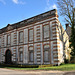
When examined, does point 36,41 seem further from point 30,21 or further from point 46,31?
point 30,21

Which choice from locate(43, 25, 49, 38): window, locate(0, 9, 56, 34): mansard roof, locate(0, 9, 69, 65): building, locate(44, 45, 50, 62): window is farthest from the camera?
locate(43, 25, 49, 38): window

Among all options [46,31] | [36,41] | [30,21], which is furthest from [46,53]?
[30,21]

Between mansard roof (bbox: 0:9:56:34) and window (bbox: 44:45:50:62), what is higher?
mansard roof (bbox: 0:9:56:34)

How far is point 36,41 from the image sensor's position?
75.3 ft

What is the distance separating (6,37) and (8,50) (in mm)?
3272

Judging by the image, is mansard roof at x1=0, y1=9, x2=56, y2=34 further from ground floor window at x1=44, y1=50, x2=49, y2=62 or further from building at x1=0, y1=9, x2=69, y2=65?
ground floor window at x1=44, y1=50, x2=49, y2=62

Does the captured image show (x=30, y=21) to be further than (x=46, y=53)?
Yes

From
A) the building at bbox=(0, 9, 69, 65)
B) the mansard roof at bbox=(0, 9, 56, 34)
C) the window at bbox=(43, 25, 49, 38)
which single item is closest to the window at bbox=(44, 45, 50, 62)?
the building at bbox=(0, 9, 69, 65)

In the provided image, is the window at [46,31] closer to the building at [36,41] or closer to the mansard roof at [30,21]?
the building at [36,41]

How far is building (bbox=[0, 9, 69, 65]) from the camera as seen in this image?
67.2 ft

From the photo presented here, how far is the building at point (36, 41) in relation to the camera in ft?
67.2

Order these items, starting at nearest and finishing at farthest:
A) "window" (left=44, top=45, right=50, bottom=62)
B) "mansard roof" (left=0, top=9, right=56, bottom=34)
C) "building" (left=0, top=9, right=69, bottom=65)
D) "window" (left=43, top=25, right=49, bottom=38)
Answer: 1. "building" (left=0, top=9, right=69, bottom=65)
2. "window" (left=44, top=45, right=50, bottom=62)
3. "mansard roof" (left=0, top=9, right=56, bottom=34)
4. "window" (left=43, top=25, right=49, bottom=38)

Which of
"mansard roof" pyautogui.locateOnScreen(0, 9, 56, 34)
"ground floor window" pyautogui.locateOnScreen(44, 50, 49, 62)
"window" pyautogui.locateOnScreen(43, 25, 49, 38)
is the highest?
"mansard roof" pyautogui.locateOnScreen(0, 9, 56, 34)

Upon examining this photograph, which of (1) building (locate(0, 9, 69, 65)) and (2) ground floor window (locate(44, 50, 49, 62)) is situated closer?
(1) building (locate(0, 9, 69, 65))
